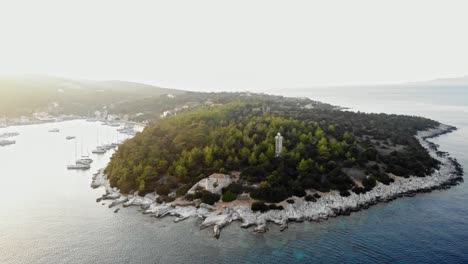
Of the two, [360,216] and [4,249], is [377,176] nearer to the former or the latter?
[360,216]

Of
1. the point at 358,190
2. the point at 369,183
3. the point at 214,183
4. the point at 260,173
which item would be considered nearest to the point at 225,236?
the point at 214,183

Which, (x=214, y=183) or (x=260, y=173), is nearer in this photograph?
(x=214, y=183)

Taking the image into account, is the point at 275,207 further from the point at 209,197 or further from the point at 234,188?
the point at 209,197

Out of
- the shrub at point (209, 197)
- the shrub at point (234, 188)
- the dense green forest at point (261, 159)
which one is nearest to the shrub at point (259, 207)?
the dense green forest at point (261, 159)

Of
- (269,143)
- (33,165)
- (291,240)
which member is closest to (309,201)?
(291,240)

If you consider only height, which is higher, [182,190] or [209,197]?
[209,197]
